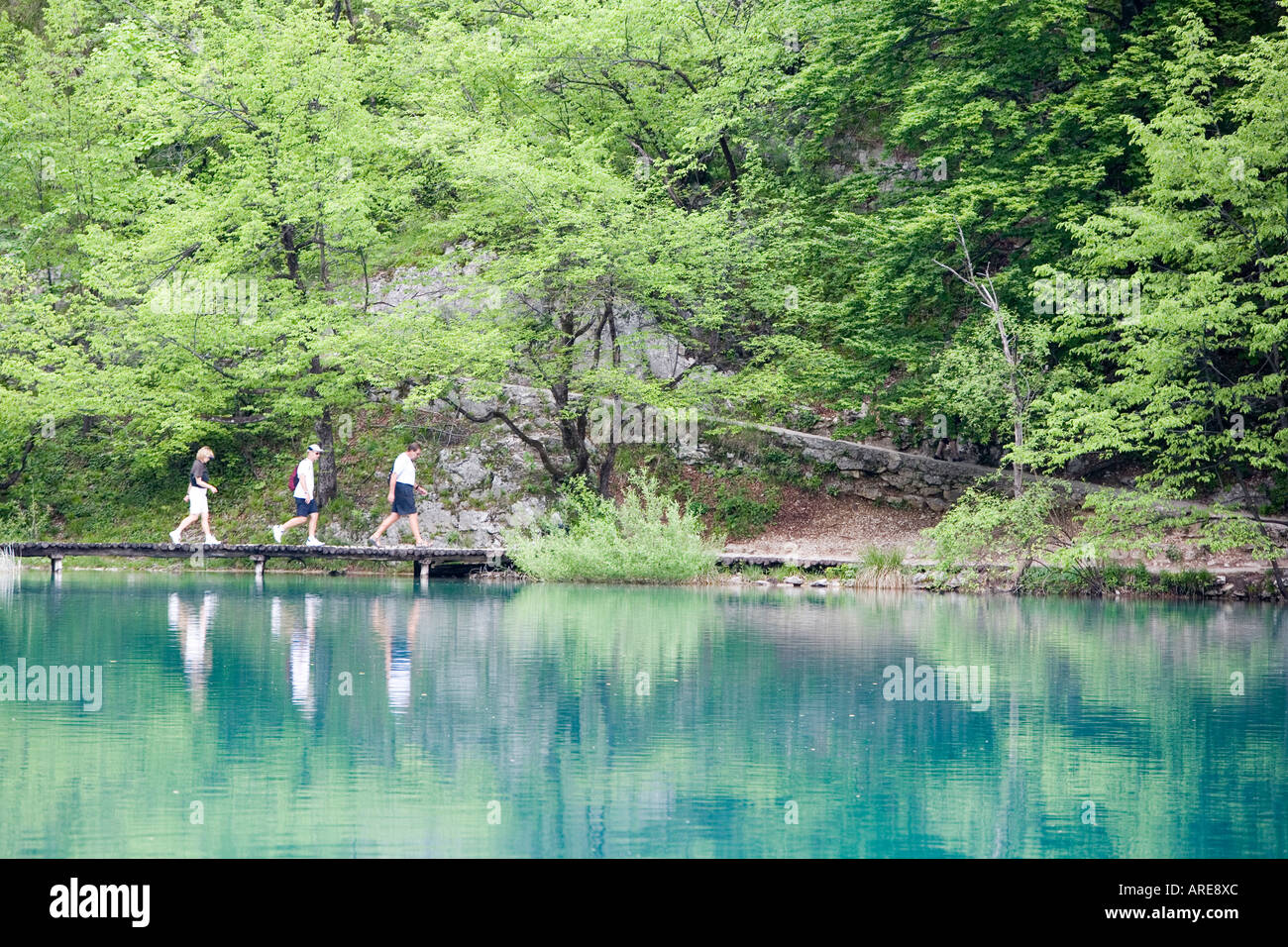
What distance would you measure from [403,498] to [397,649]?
1109cm

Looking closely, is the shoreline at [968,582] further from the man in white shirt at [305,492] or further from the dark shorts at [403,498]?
the dark shorts at [403,498]

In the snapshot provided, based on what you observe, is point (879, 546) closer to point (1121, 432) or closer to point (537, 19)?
point (1121, 432)

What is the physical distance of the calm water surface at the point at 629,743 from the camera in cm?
619

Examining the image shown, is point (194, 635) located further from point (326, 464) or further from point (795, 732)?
point (326, 464)

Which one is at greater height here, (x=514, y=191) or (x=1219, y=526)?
(x=514, y=191)

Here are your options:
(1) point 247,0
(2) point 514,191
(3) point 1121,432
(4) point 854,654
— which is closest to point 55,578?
(2) point 514,191

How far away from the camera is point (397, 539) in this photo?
2848 cm

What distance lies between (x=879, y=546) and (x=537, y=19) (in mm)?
14435

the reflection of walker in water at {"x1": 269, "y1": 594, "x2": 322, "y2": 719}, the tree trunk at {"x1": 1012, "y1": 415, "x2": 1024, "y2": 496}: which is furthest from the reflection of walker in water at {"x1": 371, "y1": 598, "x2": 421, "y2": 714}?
the tree trunk at {"x1": 1012, "y1": 415, "x2": 1024, "y2": 496}

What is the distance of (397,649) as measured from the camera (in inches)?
507

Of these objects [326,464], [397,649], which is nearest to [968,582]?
[397,649]

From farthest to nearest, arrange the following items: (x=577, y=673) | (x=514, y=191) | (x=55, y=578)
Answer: (x=514, y=191) → (x=55, y=578) → (x=577, y=673)

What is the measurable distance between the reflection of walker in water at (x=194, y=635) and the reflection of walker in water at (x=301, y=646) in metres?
0.69

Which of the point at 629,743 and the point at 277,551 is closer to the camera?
the point at 629,743
